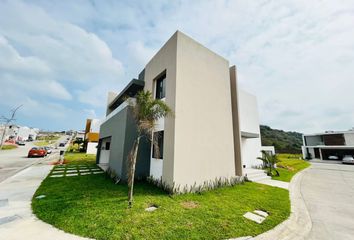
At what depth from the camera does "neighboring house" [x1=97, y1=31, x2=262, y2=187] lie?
278 inches

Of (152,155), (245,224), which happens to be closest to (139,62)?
(152,155)

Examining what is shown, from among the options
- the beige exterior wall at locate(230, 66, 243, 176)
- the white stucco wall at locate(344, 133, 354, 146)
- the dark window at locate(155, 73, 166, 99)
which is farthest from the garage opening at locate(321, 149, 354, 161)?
the dark window at locate(155, 73, 166, 99)

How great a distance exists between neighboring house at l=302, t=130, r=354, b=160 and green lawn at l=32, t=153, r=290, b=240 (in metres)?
37.7

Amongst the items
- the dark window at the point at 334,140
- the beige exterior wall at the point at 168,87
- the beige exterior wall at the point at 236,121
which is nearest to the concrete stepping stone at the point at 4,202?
the beige exterior wall at the point at 168,87

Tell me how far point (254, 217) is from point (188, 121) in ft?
14.6

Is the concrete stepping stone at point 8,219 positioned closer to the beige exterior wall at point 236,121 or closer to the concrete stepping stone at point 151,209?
the concrete stepping stone at point 151,209

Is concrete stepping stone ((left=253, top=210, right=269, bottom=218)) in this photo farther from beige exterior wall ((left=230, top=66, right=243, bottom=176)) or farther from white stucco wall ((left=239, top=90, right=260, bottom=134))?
white stucco wall ((left=239, top=90, right=260, bottom=134))

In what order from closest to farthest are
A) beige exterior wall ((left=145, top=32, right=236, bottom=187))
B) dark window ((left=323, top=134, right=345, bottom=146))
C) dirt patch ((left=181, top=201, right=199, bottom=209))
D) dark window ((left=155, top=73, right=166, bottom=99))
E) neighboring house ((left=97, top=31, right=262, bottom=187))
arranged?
dirt patch ((left=181, top=201, right=199, bottom=209)) → beige exterior wall ((left=145, top=32, right=236, bottom=187)) → neighboring house ((left=97, top=31, right=262, bottom=187)) → dark window ((left=155, top=73, right=166, bottom=99)) → dark window ((left=323, top=134, right=345, bottom=146))

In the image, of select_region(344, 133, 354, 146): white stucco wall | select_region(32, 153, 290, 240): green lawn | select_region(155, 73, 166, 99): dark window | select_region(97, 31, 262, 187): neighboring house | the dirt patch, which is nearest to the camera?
select_region(32, 153, 290, 240): green lawn

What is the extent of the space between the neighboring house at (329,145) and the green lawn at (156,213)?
37701 mm

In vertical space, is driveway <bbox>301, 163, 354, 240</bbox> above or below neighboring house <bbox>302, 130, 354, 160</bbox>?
below

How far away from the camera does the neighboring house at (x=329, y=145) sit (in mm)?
30359

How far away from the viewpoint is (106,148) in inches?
661

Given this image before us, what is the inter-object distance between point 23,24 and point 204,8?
9.42m
